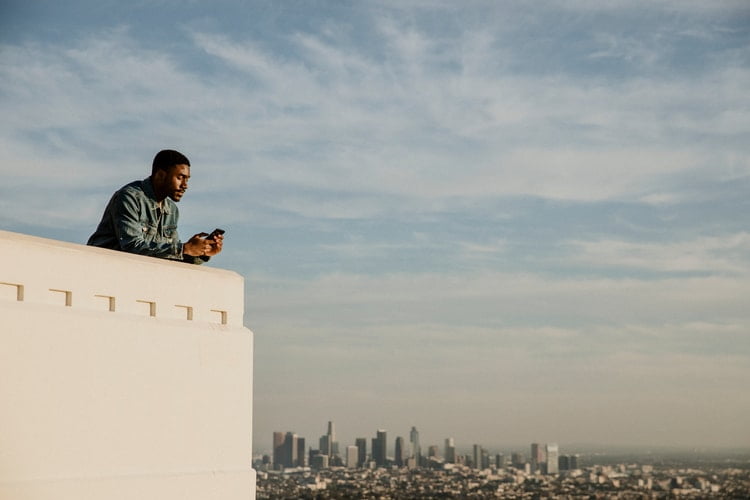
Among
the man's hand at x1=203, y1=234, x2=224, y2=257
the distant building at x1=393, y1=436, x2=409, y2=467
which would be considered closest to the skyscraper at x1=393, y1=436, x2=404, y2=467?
the distant building at x1=393, y1=436, x2=409, y2=467

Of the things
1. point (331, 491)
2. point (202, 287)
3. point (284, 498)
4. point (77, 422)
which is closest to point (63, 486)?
point (77, 422)

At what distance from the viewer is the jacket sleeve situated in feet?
30.0

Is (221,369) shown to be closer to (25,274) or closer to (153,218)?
(153,218)

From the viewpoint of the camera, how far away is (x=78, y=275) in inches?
319

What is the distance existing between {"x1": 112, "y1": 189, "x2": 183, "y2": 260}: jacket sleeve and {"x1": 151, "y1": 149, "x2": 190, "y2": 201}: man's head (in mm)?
284

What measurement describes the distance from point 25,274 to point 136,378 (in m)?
1.35

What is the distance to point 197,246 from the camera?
31.6 feet

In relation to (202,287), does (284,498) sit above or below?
below

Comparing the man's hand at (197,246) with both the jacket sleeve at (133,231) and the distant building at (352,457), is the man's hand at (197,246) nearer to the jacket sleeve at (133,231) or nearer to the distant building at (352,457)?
the jacket sleeve at (133,231)

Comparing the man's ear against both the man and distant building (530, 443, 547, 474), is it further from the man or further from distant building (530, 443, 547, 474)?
distant building (530, 443, 547, 474)

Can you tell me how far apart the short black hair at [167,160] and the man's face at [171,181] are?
1.4 inches

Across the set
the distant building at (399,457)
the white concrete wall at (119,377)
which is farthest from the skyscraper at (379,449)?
the white concrete wall at (119,377)

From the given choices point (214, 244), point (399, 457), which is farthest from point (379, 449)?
point (214, 244)

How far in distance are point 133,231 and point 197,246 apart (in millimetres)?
683
